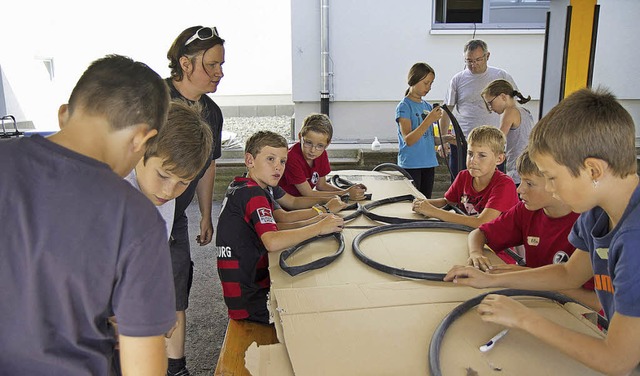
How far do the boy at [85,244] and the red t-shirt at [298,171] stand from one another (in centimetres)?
205

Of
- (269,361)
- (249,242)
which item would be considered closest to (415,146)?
(249,242)

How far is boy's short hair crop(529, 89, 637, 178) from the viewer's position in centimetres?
114

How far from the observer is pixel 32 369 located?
878 millimetres

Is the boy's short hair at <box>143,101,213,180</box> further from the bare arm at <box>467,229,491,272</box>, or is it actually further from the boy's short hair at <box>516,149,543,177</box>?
the boy's short hair at <box>516,149,543,177</box>

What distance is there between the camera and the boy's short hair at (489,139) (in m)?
2.56

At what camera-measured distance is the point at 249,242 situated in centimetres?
203

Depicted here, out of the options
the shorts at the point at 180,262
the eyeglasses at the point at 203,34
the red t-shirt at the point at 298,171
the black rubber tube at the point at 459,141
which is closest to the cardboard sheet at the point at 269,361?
the shorts at the point at 180,262

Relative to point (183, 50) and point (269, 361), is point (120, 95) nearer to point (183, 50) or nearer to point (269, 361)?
point (269, 361)

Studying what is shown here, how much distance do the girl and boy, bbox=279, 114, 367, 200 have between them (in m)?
0.97

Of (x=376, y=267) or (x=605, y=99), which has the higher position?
(x=605, y=99)

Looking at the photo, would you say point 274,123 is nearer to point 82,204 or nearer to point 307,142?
point 307,142

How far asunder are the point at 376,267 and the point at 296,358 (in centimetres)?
62

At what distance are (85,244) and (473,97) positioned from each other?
14.1 feet

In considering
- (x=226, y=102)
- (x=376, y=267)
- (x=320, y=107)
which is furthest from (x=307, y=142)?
(x=226, y=102)
